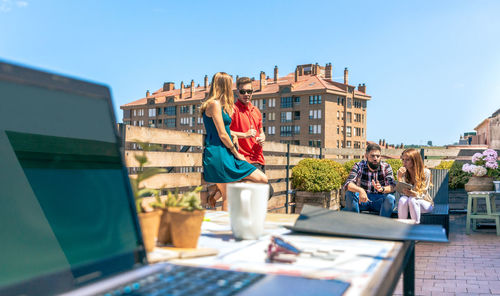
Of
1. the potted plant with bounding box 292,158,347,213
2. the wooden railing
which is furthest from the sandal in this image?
the potted plant with bounding box 292,158,347,213

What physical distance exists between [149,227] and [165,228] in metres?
0.11

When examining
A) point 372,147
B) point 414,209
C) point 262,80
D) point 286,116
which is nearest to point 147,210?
point 372,147

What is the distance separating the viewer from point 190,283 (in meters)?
0.76

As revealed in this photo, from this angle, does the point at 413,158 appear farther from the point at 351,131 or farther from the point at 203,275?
the point at 351,131

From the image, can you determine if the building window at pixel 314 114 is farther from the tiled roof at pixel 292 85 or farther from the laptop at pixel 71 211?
the laptop at pixel 71 211

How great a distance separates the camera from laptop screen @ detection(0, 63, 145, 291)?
0.72 meters

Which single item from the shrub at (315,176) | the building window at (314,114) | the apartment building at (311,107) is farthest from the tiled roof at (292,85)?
the shrub at (315,176)

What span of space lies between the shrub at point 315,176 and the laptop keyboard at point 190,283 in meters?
8.92

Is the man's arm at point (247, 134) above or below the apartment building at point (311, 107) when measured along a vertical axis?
below

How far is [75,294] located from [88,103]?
33 cm

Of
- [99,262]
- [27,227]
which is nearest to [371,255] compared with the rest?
[99,262]

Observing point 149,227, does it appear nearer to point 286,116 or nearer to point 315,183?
point 315,183

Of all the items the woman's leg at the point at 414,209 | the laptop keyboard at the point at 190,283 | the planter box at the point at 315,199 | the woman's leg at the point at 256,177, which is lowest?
the planter box at the point at 315,199

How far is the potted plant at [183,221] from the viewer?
107 cm
